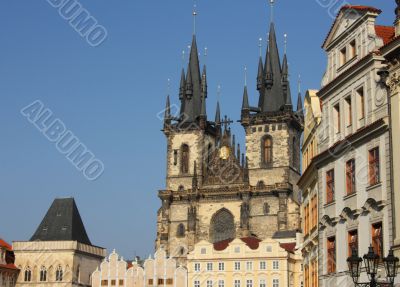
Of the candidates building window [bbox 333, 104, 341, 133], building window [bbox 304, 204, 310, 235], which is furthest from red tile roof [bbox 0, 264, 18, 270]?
building window [bbox 333, 104, 341, 133]

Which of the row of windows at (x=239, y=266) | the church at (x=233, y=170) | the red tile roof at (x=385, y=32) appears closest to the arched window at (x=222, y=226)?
the church at (x=233, y=170)

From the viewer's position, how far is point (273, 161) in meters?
90.4

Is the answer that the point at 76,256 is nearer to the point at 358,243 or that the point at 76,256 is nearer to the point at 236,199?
the point at 236,199

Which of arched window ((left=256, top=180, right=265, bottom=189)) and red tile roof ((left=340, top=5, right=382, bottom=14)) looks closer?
red tile roof ((left=340, top=5, right=382, bottom=14))

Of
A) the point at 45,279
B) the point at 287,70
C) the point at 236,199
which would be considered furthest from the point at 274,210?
the point at 45,279

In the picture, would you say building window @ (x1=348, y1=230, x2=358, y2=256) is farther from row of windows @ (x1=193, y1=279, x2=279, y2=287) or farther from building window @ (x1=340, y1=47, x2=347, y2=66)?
row of windows @ (x1=193, y1=279, x2=279, y2=287)

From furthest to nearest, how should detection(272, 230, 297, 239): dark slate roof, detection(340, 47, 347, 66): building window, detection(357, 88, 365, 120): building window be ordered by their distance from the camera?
detection(272, 230, 297, 239): dark slate roof
detection(340, 47, 347, 66): building window
detection(357, 88, 365, 120): building window

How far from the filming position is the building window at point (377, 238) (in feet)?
77.6

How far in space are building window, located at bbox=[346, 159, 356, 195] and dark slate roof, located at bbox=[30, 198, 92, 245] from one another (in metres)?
63.4

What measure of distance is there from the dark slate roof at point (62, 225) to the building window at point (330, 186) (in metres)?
61.4

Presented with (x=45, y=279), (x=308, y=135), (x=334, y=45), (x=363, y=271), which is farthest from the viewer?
(x=45, y=279)

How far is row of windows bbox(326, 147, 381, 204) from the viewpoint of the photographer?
79.5 ft

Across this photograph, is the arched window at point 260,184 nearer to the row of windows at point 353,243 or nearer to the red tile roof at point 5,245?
the red tile roof at point 5,245

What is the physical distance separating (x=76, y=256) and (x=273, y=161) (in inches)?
1001
